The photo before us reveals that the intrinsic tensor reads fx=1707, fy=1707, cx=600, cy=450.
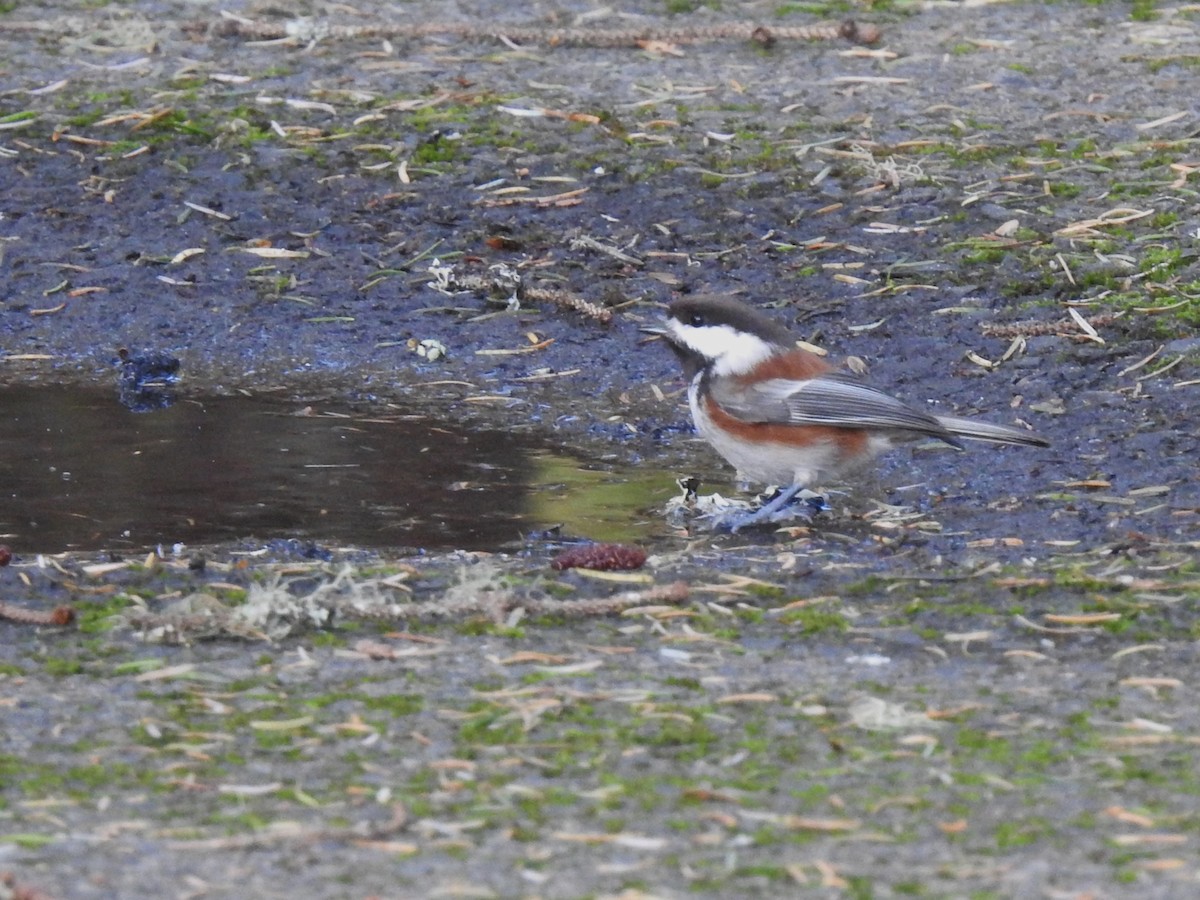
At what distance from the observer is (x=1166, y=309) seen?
614 cm

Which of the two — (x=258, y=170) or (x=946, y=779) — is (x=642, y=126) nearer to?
(x=258, y=170)

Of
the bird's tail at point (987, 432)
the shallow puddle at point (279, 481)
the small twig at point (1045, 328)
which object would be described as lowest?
the shallow puddle at point (279, 481)

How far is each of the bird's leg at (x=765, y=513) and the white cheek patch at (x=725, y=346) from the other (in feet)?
1.40

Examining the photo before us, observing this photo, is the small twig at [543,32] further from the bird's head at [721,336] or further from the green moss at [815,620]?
the green moss at [815,620]

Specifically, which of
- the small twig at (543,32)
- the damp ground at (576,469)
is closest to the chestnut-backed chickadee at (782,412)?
the damp ground at (576,469)

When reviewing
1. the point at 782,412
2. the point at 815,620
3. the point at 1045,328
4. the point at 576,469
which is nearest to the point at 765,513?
the point at 782,412

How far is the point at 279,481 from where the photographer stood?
557 centimetres

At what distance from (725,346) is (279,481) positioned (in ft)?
5.01

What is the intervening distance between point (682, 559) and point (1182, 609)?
A: 4.28ft

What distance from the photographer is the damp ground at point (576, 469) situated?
10.4 feet

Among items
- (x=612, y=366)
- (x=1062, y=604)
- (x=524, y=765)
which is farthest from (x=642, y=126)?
(x=524, y=765)

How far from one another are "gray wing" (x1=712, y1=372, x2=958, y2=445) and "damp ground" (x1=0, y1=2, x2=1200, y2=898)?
283 mm

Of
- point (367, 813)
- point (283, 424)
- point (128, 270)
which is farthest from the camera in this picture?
point (128, 270)

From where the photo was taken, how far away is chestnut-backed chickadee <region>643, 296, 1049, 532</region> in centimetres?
537
